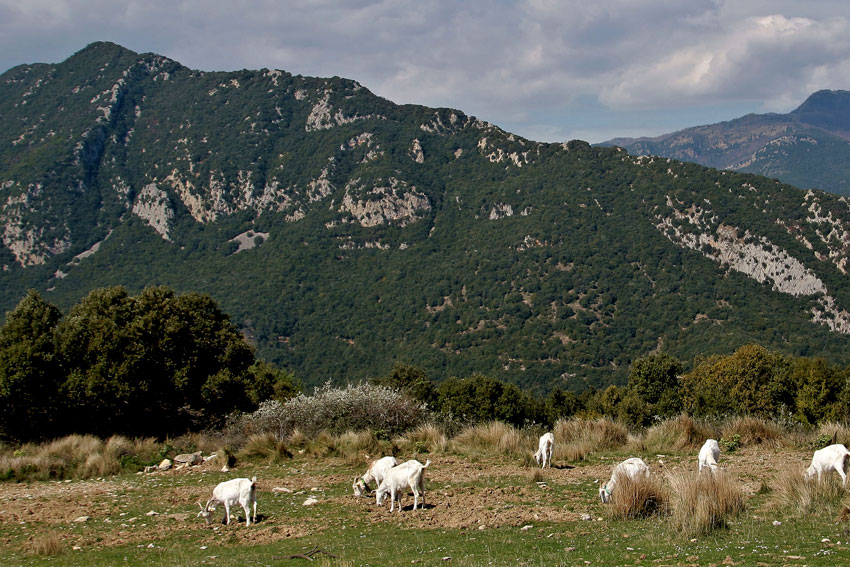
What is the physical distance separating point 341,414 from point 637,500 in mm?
10704

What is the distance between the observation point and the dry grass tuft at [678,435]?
14326 mm

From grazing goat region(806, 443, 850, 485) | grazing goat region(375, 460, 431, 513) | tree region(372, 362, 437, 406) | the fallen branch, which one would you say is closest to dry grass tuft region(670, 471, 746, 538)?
grazing goat region(806, 443, 850, 485)

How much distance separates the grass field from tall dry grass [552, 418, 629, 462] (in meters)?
0.38

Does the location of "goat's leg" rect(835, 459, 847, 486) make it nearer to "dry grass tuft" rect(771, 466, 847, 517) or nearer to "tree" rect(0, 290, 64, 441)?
"dry grass tuft" rect(771, 466, 847, 517)

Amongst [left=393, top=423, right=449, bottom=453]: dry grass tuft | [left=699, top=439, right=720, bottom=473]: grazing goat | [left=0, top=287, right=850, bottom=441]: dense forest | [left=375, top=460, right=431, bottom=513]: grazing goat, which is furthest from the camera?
[left=0, top=287, right=850, bottom=441]: dense forest

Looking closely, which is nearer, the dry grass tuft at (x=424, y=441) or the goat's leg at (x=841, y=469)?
the goat's leg at (x=841, y=469)

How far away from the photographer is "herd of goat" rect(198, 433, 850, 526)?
8.89 meters

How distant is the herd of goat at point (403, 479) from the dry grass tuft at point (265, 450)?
4595mm

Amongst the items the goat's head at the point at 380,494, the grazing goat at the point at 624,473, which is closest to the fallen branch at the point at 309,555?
the goat's head at the point at 380,494

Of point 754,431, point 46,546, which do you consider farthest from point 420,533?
point 754,431

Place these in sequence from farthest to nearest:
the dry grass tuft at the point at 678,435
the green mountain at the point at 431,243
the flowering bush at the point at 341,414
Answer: the green mountain at the point at 431,243, the flowering bush at the point at 341,414, the dry grass tuft at the point at 678,435

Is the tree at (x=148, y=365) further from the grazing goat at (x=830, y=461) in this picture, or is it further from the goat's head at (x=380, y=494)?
the grazing goat at (x=830, y=461)

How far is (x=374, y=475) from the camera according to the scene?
35.8ft

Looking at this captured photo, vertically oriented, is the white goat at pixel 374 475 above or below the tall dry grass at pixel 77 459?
above
